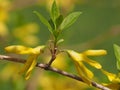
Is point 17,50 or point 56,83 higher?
point 17,50

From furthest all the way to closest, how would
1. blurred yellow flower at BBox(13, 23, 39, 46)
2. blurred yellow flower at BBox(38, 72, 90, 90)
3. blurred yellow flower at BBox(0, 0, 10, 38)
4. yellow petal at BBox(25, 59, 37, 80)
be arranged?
blurred yellow flower at BBox(13, 23, 39, 46), blurred yellow flower at BBox(0, 0, 10, 38), blurred yellow flower at BBox(38, 72, 90, 90), yellow petal at BBox(25, 59, 37, 80)

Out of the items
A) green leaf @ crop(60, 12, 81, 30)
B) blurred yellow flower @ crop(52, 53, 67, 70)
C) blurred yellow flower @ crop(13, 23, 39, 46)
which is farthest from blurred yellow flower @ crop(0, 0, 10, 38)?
green leaf @ crop(60, 12, 81, 30)

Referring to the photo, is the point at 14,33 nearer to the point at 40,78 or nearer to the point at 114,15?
the point at 40,78

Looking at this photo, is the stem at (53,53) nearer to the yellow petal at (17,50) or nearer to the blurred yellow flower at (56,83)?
the yellow petal at (17,50)

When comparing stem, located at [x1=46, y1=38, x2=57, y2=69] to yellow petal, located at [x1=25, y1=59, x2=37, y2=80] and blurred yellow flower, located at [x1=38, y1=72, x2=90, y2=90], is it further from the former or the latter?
blurred yellow flower, located at [x1=38, y1=72, x2=90, y2=90]

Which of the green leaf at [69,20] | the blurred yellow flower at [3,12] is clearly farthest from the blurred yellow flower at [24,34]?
the green leaf at [69,20]

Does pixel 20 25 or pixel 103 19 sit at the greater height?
pixel 20 25

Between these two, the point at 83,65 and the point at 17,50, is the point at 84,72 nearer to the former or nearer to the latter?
the point at 83,65

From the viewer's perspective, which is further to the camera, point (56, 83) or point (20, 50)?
point (56, 83)

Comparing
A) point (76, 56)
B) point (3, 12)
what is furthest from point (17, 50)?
point (3, 12)

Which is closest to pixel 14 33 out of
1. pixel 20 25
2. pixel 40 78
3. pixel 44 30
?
pixel 20 25

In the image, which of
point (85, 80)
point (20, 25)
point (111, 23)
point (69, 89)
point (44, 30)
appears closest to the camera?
point (85, 80)
